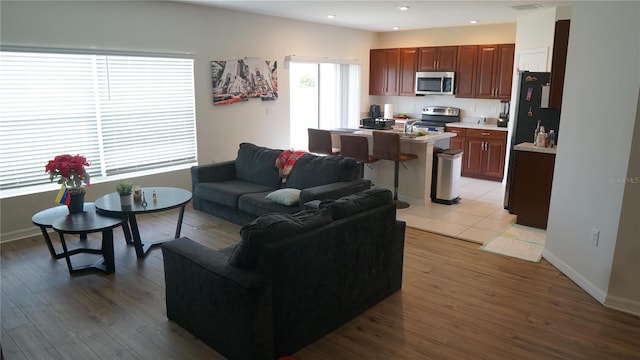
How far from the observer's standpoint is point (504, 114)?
7500 millimetres

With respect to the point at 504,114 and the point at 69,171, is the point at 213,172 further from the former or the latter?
the point at 504,114

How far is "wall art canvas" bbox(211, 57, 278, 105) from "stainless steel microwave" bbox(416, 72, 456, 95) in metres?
2.84

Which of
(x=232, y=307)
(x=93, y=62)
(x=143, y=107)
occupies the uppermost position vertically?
(x=93, y=62)

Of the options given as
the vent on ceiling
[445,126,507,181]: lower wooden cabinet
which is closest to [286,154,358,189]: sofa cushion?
the vent on ceiling

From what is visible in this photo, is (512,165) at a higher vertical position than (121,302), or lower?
higher

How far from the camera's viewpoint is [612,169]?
327 cm

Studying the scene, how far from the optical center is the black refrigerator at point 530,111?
5324mm

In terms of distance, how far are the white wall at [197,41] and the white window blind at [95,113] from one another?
172 mm

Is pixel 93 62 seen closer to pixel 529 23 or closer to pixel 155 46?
pixel 155 46

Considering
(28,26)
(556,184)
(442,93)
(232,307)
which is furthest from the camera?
(442,93)

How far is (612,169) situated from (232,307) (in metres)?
2.88

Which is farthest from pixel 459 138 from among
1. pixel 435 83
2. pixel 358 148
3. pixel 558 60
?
pixel 558 60

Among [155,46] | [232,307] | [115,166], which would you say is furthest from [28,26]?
[232,307]

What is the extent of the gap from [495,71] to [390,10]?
94.2 inches
